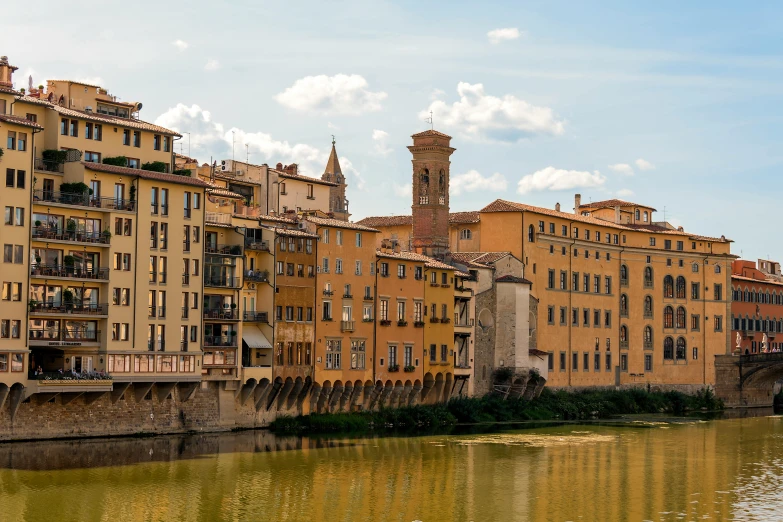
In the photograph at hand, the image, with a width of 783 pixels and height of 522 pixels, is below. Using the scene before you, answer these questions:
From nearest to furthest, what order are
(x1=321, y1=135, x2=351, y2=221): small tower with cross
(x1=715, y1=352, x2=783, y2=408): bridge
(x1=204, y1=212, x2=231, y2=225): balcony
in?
1. (x1=204, y1=212, x2=231, y2=225): balcony
2. (x1=715, y1=352, x2=783, y2=408): bridge
3. (x1=321, y1=135, x2=351, y2=221): small tower with cross

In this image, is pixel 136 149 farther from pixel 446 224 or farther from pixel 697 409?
pixel 697 409

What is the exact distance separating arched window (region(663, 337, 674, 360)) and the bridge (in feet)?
14.6

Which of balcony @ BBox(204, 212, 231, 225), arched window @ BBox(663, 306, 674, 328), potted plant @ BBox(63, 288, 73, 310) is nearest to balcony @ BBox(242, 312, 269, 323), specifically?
balcony @ BBox(204, 212, 231, 225)

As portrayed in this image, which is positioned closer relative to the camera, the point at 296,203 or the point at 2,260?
the point at 2,260

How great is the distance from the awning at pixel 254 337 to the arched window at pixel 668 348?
145 ft

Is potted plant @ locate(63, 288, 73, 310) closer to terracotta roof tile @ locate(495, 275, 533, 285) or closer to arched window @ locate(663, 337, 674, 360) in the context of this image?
terracotta roof tile @ locate(495, 275, 533, 285)

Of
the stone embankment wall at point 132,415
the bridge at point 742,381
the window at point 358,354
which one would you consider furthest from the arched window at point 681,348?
the stone embankment wall at point 132,415

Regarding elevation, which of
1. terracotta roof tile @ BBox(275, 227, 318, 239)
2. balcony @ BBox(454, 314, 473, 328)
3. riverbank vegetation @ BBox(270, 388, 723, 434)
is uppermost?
terracotta roof tile @ BBox(275, 227, 318, 239)

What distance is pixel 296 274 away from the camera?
6575 centimetres

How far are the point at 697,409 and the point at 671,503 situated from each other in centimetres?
5250

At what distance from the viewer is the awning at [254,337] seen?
206ft

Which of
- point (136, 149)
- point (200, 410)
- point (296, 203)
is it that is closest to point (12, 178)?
point (136, 149)

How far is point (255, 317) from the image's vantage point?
63.3 metres

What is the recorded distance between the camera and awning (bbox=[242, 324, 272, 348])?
206 ft
